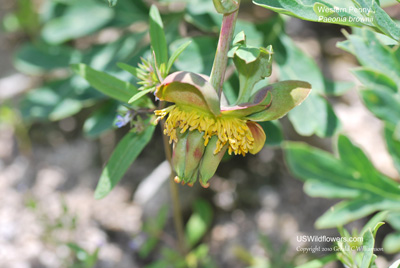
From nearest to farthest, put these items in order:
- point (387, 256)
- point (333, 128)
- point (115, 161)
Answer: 1. point (115, 161)
2. point (333, 128)
3. point (387, 256)

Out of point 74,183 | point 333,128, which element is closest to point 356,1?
point 333,128

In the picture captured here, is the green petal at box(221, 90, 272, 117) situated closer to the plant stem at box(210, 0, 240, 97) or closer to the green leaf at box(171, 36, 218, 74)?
the plant stem at box(210, 0, 240, 97)

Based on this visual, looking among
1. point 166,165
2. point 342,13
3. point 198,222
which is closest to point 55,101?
point 166,165

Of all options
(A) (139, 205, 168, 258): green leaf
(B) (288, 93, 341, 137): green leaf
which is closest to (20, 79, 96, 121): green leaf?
(A) (139, 205, 168, 258): green leaf

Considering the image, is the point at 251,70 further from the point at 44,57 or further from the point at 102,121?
the point at 44,57

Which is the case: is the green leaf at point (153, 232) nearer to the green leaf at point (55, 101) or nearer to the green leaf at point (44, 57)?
the green leaf at point (55, 101)

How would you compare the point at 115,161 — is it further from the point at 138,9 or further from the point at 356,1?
the point at 138,9

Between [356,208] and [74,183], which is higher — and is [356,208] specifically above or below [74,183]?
above

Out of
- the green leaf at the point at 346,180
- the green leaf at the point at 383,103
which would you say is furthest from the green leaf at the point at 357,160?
the green leaf at the point at 383,103
